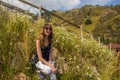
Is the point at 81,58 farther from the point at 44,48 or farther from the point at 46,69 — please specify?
the point at 46,69

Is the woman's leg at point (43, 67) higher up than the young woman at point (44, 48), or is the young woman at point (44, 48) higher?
the young woman at point (44, 48)

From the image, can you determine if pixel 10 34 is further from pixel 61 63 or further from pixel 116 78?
pixel 116 78

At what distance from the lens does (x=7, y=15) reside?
8453 millimetres

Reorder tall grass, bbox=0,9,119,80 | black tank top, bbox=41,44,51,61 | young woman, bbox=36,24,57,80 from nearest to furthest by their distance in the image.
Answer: tall grass, bbox=0,9,119,80 < young woman, bbox=36,24,57,80 < black tank top, bbox=41,44,51,61

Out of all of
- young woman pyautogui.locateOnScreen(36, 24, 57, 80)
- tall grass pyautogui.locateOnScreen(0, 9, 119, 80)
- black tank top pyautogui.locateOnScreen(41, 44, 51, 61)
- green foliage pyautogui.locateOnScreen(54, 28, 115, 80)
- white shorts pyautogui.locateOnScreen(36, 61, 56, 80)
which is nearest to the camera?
tall grass pyautogui.locateOnScreen(0, 9, 119, 80)

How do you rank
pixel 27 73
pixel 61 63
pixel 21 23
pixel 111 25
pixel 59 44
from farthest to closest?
pixel 111 25 < pixel 59 44 < pixel 61 63 < pixel 21 23 < pixel 27 73

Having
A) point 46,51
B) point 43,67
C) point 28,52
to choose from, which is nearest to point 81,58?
point 46,51

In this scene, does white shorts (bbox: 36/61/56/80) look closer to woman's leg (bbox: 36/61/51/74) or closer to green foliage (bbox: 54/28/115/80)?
woman's leg (bbox: 36/61/51/74)

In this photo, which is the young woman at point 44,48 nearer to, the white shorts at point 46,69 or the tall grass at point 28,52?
the white shorts at point 46,69

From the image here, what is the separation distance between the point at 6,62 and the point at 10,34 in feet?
2.77

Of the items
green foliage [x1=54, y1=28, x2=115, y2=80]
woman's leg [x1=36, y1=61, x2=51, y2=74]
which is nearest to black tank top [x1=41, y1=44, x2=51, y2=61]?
woman's leg [x1=36, y1=61, x2=51, y2=74]

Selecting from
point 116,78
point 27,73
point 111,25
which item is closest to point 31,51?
point 27,73

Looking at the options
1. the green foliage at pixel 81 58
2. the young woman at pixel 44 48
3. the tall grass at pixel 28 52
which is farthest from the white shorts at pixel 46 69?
the green foliage at pixel 81 58

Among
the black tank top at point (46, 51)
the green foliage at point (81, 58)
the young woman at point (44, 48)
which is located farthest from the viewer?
the green foliage at point (81, 58)
